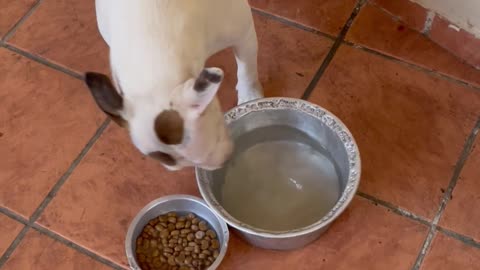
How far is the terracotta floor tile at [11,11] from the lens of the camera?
1.85 meters

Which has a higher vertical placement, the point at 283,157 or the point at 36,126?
the point at 283,157

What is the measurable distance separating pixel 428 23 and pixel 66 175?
101cm

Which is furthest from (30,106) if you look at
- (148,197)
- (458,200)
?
(458,200)

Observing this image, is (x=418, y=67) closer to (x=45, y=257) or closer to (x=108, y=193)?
(x=108, y=193)

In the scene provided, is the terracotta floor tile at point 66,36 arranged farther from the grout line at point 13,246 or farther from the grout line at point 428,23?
the grout line at point 428,23

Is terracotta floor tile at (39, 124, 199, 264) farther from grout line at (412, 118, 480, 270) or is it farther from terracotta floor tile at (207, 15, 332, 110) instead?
grout line at (412, 118, 480, 270)

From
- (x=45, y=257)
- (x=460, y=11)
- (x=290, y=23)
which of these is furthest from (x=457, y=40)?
(x=45, y=257)

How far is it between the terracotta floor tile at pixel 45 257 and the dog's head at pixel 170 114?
0.47m

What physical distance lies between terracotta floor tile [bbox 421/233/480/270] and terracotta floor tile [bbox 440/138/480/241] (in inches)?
1.2

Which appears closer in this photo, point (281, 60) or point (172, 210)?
point (172, 210)

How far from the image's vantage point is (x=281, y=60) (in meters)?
1.70

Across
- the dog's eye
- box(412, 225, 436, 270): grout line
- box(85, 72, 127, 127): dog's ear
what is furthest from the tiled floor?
box(85, 72, 127, 127): dog's ear

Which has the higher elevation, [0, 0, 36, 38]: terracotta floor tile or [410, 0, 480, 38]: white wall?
[410, 0, 480, 38]: white wall

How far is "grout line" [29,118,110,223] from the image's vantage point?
5.04 ft
